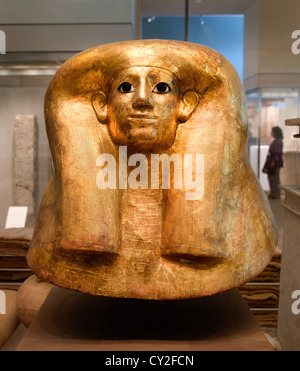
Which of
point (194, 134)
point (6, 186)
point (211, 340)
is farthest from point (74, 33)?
point (211, 340)

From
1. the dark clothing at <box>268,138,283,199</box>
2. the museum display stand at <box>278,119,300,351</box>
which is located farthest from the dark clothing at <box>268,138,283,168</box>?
the museum display stand at <box>278,119,300,351</box>

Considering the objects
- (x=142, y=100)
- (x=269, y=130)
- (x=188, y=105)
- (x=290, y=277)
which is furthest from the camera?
(x=269, y=130)

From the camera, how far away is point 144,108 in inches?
52.2

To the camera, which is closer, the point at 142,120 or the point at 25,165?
the point at 142,120

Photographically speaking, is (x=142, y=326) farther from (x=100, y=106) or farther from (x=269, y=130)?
(x=269, y=130)

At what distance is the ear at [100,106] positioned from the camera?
1.43 meters

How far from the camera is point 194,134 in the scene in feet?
4.51

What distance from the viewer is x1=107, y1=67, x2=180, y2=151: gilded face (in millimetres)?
1331

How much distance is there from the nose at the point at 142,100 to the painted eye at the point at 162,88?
4 centimetres

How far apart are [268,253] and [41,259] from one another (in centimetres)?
79

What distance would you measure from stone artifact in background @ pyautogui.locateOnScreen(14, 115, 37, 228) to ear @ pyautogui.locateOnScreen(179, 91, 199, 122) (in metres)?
1.61

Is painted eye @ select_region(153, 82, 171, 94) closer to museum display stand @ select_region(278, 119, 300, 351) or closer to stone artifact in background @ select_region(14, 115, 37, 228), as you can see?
museum display stand @ select_region(278, 119, 300, 351)

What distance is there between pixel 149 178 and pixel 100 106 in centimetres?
30

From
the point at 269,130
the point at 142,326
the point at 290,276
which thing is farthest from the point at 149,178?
the point at 269,130
